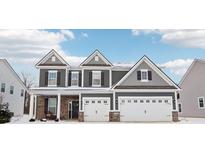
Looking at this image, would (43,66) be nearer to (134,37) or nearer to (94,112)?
(94,112)

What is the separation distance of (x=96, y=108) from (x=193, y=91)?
35.8ft

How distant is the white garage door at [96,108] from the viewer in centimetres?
1956

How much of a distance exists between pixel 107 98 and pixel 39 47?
10428 millimetres

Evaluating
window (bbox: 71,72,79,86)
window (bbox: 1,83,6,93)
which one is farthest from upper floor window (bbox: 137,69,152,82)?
window (bbox: 1,83,6,93)

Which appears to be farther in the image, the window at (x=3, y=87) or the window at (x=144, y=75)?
the window at (x=3, y=87)

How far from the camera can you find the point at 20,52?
2988 cm

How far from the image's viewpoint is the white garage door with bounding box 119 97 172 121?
19.1 m

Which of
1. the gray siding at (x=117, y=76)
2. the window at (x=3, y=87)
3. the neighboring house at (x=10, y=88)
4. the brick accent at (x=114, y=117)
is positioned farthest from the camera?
the neighboring house at (x=10, y=88)

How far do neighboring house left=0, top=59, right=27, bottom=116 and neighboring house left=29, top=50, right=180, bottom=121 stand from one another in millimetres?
5333

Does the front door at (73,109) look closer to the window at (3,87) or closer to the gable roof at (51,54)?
the gable roof at (51,54)

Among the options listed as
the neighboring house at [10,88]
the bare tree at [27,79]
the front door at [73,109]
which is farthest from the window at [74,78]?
the bare tree at [27,79]

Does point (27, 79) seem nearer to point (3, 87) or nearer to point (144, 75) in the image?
point (3, 87)

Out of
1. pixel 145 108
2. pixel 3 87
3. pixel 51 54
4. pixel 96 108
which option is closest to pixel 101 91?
pixel 96 108
